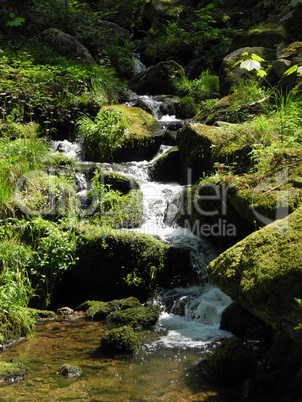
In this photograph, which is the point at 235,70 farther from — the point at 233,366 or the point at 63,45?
the point at 233,366

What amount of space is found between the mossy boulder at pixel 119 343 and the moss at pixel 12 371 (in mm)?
1001

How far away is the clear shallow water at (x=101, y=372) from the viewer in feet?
13.0

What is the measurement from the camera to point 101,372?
4.46 meters

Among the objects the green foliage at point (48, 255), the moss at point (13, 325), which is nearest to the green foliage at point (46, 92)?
the green foliage at point (48, 255)

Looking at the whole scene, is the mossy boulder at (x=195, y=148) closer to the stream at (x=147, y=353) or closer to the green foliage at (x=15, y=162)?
the stream at (x=147, y=353)

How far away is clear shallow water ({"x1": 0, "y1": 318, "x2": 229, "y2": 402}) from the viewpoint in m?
3.95

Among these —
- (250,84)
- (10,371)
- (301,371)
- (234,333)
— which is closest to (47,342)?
(10,371)

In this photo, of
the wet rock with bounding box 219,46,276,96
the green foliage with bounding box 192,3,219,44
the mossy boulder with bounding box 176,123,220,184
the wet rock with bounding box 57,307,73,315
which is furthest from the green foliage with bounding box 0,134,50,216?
the green foliage with bounding box 192,3,219,44

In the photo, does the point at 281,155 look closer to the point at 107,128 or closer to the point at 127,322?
the point at 127,322

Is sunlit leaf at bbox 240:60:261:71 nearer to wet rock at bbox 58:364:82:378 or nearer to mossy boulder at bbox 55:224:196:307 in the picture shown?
wet rock at bbox 58:364:82:378

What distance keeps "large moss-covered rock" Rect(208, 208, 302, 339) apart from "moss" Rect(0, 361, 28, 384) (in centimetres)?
228

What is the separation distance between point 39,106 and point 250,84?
5.37 m

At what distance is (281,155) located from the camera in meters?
6.16

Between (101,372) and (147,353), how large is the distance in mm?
704
